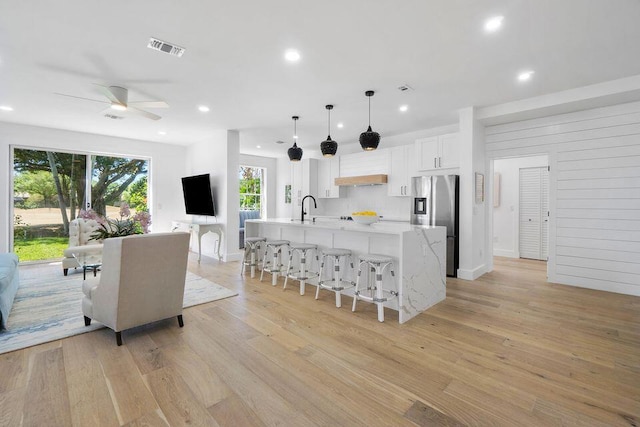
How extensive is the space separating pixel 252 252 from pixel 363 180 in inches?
115

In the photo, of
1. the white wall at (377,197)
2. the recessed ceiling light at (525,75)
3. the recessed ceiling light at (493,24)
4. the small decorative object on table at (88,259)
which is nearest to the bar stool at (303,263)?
the small decorative object on table at (88,259)

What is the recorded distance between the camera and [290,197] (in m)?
8.44

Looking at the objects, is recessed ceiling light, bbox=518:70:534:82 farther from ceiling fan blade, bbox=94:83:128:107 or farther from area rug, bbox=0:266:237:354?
ceiling fan blade, bbox=94:83:128:107

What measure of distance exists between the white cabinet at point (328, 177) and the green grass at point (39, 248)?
18.4 ft

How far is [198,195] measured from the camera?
6.57 meters

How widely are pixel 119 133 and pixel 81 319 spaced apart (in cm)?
471

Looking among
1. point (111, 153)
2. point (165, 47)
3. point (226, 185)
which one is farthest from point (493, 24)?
point (111, 153)

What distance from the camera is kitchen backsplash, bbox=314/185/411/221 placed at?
6336mm

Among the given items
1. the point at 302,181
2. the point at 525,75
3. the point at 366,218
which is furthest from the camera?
the point at 302,181

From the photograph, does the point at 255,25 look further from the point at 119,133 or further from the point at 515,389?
the point at 119,133

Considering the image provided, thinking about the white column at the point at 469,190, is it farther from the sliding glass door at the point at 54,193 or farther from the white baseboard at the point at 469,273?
the sliding glass door at the point at 54,193

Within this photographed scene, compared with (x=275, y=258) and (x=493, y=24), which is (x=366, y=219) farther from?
(x=493, y=24)

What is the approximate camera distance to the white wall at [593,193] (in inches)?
155

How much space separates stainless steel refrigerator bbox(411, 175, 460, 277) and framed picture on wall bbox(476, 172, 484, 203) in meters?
0.30
